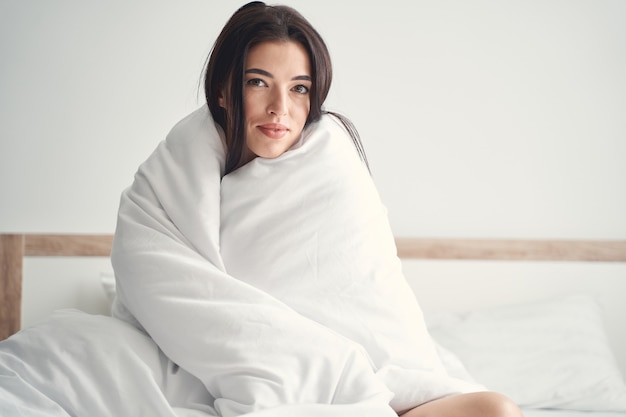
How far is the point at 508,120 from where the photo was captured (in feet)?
8.23

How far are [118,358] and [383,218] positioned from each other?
0.60 meters

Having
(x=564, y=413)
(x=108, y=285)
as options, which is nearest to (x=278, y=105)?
(x=108, y=285)

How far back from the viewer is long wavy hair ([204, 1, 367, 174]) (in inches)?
57.4

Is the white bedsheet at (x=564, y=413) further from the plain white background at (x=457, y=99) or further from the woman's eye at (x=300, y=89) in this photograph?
the woman's eye at (x=300, y=89)

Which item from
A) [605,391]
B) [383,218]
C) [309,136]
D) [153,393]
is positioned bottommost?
[605,391]

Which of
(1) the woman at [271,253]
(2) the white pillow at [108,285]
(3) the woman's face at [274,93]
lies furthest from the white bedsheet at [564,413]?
(2) the white pillow at [108,285]

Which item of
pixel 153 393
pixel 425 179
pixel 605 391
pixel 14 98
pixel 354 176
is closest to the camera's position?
pixel 153 393

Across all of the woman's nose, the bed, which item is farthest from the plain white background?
the woman's nose

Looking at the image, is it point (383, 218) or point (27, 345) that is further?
point (383, 218)

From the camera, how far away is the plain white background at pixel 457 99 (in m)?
2.36

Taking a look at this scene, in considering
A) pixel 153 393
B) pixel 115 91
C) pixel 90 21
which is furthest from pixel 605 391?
pixel 90 21

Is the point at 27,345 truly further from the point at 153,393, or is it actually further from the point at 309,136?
the point at 309,136

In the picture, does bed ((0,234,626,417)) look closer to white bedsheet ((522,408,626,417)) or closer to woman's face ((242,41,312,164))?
white bedsheet ((522,408,626,417))

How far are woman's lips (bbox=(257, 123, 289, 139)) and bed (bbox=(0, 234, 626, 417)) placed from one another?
0.70 meters
